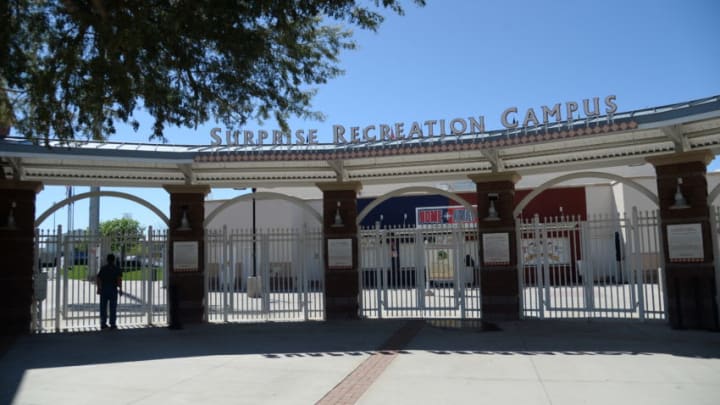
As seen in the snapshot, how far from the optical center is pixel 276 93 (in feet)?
29.5

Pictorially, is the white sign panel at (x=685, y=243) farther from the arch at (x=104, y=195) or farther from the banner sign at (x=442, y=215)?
the banner sign at (x=442, y=215)

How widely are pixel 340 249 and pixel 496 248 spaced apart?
3431mm

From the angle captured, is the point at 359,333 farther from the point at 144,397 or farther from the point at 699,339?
the point at 699,339

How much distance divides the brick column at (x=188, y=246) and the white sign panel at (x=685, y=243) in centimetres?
961

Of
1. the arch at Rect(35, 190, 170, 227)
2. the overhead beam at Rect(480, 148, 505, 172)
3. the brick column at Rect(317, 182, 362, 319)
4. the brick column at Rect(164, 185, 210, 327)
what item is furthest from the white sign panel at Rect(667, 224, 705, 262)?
the arch at Rect(35, 190, 170, 227)

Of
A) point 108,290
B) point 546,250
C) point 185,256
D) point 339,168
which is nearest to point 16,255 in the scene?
point 108,290

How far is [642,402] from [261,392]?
4.17m

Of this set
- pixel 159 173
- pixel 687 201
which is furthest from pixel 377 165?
pixel 687 201

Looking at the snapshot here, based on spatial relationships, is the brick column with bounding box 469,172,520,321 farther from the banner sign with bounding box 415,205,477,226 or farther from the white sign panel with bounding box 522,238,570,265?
the banner sign with bounding box 415,205,477,226

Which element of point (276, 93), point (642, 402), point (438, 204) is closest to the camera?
point (642, 402)

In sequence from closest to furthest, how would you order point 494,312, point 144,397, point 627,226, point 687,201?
point 144,397
point 687,201
point 627,226
point 494,312

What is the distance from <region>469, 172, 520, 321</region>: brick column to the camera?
40.1ft

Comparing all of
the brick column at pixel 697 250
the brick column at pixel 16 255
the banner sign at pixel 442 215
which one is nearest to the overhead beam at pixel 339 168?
the brick column at pixel 16 255

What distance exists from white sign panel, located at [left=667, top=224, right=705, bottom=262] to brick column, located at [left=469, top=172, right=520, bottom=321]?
116 inches
